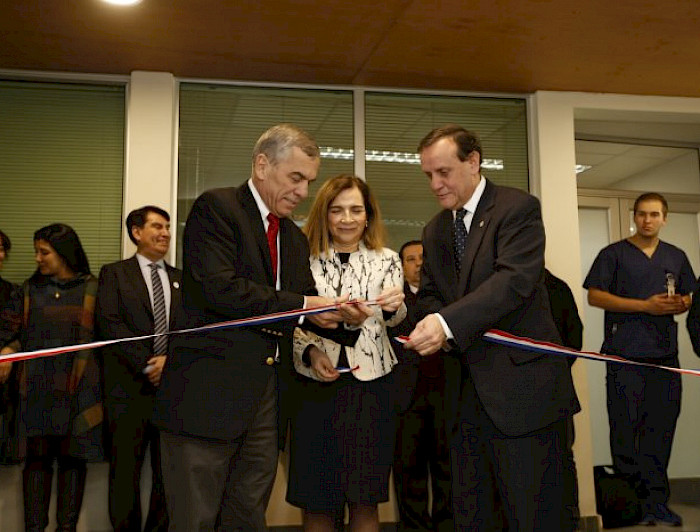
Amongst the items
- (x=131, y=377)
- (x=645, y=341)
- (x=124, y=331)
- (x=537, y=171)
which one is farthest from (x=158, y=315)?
(x=645, y=341)

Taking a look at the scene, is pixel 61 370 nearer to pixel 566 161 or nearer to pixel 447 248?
pixel 447 248

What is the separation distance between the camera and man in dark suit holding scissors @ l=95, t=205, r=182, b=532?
4062 millimetres

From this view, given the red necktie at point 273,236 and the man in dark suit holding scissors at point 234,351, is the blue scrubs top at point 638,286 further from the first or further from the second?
the red necktie at point 273,236

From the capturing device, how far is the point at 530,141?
5.41m

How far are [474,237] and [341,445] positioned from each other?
0.97m

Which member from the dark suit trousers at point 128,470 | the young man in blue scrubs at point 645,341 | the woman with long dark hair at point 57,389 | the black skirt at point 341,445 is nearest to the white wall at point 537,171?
the young man in blue scrubs at point 645,341

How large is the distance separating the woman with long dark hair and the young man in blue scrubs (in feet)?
10.4

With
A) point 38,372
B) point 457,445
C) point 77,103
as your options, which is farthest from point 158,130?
point 457,445

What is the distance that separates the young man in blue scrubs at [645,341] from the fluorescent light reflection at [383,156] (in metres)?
1.03

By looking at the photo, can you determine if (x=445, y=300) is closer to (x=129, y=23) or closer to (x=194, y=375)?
(x=194, y=375)

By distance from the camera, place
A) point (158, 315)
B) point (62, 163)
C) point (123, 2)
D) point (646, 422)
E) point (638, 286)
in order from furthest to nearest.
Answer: point (62, 163), point (638, 286), point (646, 422), point (158, 315), point (123, 2)

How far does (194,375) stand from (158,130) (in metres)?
3.04

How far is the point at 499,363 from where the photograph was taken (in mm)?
2301

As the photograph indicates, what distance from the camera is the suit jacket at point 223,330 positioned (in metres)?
2.21
